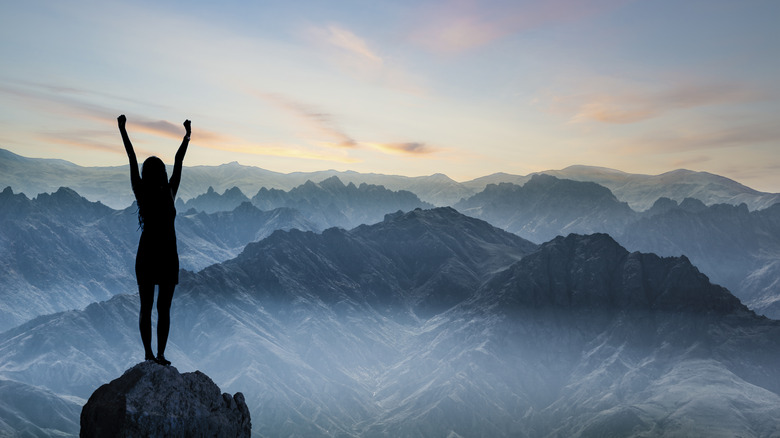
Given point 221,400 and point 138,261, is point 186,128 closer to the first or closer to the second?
point 138,261

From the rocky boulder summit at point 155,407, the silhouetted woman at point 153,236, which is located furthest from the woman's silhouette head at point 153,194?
the rocky boulder summit at point 155,407

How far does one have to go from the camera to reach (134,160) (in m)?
22.1

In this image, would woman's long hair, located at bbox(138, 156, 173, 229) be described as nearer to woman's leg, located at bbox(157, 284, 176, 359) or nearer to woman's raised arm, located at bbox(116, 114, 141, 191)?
woman's raised arm, located at bbox(116, 114, 141, 191)

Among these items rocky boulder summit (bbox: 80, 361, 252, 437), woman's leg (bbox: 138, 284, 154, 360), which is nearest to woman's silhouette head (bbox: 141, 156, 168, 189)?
woman's leg (bbox: 138, 284, 154, 360)

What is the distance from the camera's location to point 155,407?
68.4 feet

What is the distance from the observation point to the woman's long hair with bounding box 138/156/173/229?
22.4 meters

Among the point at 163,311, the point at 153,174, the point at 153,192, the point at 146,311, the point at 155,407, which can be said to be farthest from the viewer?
the point at 163,311

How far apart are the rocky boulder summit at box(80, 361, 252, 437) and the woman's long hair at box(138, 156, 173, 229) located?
4.82 m

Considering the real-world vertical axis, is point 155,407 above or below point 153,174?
below

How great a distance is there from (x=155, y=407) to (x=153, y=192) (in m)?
6.80

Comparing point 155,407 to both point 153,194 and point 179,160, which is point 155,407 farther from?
point 179,160

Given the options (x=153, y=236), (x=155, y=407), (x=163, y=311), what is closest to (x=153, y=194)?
(x=153, y=236)

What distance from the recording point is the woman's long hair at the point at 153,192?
22.4 m

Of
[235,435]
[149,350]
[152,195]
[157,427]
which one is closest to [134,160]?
[152,195]
